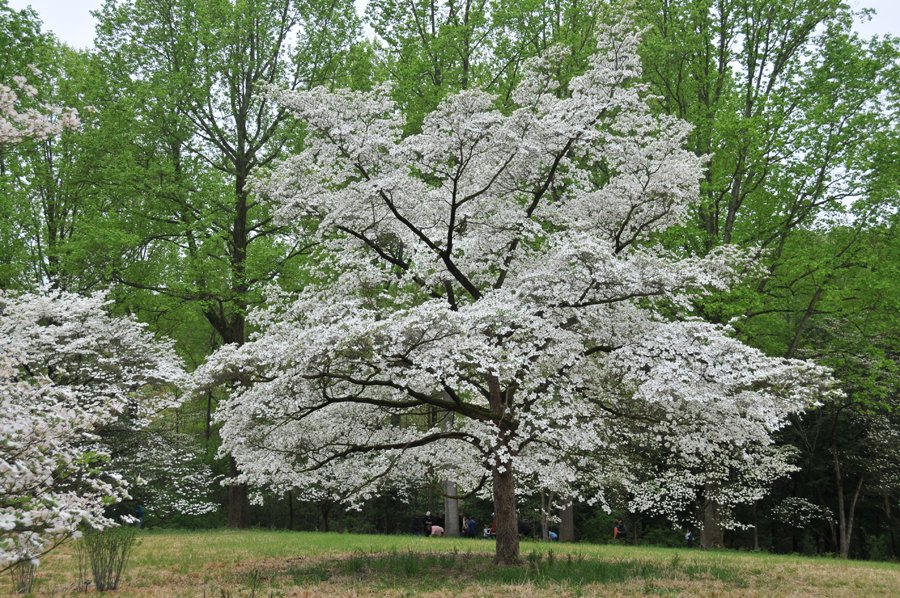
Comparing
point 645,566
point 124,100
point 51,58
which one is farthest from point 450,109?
point 51,58

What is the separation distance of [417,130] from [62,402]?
12.6 metres

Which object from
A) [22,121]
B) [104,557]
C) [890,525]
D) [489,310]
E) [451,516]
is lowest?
[890,525]

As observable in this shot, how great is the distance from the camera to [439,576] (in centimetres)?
884

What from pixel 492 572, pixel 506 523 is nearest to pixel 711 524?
pixel 506 523

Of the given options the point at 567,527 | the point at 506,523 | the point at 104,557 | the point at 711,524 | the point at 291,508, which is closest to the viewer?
the point at 104,557

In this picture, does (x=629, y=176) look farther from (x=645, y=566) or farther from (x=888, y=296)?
(x=888, y=296)

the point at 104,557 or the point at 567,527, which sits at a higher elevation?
the point at 104,557

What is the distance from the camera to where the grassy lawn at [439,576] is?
25.1ft

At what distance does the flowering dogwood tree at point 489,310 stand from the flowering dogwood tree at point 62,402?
264 cm

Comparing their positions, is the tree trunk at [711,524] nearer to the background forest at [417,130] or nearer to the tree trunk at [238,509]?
the background forest at [417,130]

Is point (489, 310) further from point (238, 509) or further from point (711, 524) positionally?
point (238, 509)

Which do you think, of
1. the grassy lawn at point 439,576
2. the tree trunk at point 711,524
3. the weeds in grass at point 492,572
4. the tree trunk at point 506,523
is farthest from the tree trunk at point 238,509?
the tree trunk at point 711,524

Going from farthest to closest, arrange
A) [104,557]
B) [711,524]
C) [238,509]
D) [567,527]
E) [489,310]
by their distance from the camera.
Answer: [567,527] → [238,509] → [711,524] → [489,310] → [104,557]

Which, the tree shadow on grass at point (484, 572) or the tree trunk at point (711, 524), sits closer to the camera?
the tree shadow on grass at point (484, 572)
